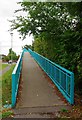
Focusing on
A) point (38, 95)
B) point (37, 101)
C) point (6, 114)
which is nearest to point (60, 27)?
point (38, 95)

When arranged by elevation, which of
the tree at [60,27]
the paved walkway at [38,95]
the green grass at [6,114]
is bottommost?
the green grass at [6,114]

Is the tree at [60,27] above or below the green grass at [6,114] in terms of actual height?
above

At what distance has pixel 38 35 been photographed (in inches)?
564

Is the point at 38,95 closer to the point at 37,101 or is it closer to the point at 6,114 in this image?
the point at 37,101

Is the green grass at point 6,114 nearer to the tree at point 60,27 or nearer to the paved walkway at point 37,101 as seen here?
the paved walkway at point 37,101

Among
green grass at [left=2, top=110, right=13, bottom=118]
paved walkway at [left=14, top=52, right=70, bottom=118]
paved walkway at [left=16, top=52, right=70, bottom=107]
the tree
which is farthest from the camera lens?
the tree

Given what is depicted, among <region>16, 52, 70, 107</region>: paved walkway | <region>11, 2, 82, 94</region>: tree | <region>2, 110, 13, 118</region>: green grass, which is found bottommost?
<region>2, 110, 13, 118</region>: green grass

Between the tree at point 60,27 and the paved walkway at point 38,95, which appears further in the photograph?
the tree at point 60,27

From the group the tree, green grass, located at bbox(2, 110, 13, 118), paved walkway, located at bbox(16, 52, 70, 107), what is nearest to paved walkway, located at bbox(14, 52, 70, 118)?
paved walkway, located at bbox(16, 52, 70, 107)

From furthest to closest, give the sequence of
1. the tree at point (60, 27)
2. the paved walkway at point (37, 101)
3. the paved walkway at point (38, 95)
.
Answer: the tree at point (60, 27) < the paved walkway at point (38, 95) < the paved walkway at point (37, 101)

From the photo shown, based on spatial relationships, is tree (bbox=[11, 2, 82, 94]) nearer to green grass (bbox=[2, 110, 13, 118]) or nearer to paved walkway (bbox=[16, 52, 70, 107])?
paved walkway (bbox=[16, 52, 70, 107])

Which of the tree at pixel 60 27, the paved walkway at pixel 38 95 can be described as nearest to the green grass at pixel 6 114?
the paved walkway at pixel 38 95

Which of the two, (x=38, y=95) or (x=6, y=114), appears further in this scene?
(x=38, y=95)

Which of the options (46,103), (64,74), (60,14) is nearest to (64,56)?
(64,74)
